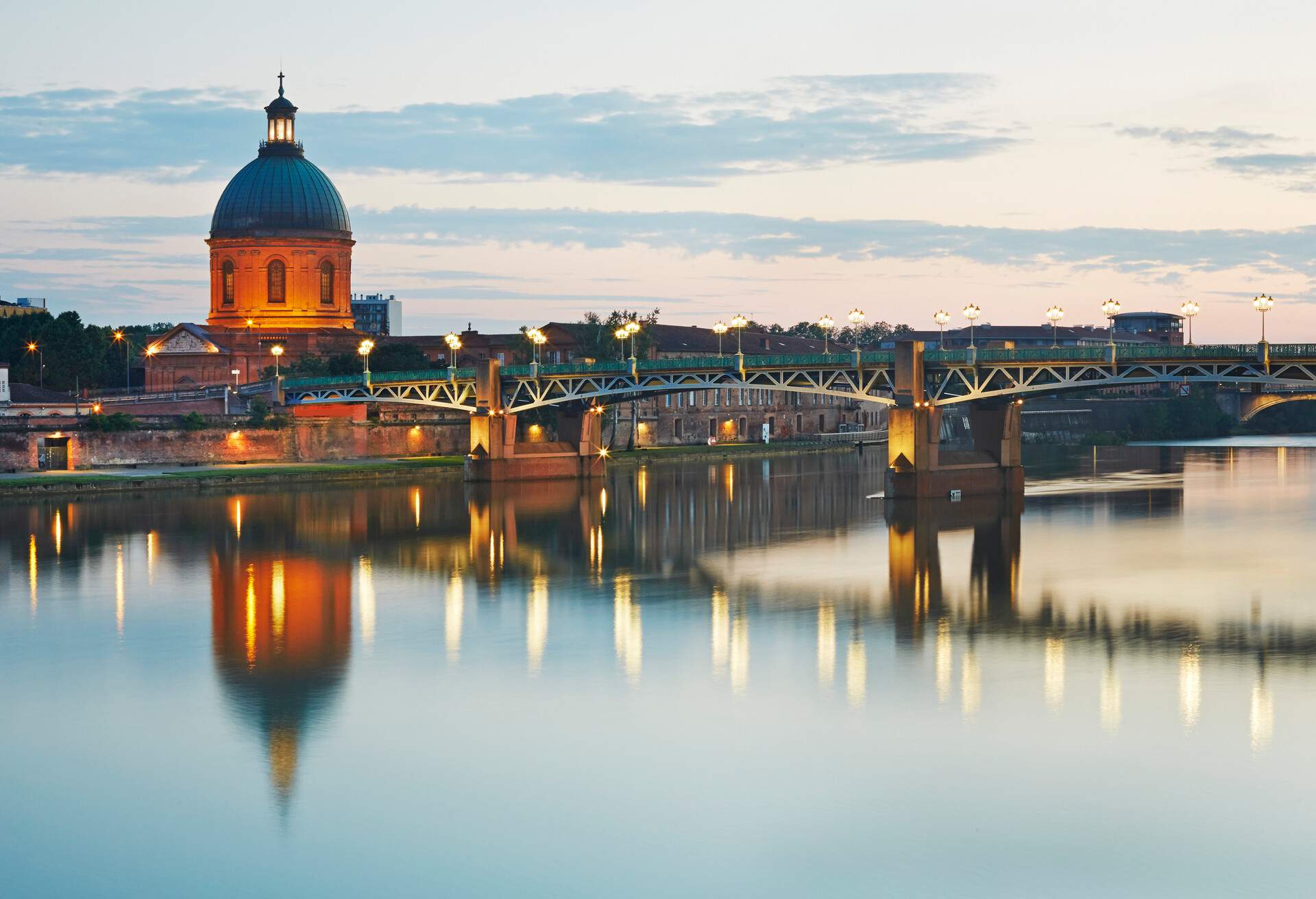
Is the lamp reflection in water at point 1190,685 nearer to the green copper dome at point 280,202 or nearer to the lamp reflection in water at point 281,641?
the lamp reflection in water at point 281,641

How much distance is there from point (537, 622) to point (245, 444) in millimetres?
61600

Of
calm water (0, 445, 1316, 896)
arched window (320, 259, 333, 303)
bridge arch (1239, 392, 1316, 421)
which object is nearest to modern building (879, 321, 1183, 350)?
bridge arch (1239, 392, 1316, 421)

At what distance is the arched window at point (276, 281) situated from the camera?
12281 centimetres

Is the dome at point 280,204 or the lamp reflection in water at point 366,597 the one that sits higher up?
the dome at point 280,204

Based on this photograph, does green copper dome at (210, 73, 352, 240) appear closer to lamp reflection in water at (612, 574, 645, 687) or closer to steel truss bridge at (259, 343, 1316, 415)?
steel truss bridge at (259, 343, 1316, 415)

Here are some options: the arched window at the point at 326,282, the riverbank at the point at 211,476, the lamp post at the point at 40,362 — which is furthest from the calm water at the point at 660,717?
the arched window at the point at 326,282

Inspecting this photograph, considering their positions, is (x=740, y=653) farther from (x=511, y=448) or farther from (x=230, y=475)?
(x=511, y=448)

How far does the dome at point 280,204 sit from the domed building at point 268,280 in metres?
0.07

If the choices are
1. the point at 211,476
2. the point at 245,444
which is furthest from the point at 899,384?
the point at 245,444

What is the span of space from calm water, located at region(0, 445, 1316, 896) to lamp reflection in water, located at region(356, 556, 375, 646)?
0.18 meters

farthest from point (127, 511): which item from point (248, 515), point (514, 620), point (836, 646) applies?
point (836, 646)

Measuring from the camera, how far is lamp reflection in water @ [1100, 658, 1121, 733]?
27156 millimetres

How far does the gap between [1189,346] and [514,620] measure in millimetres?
42362

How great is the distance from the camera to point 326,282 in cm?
12538
